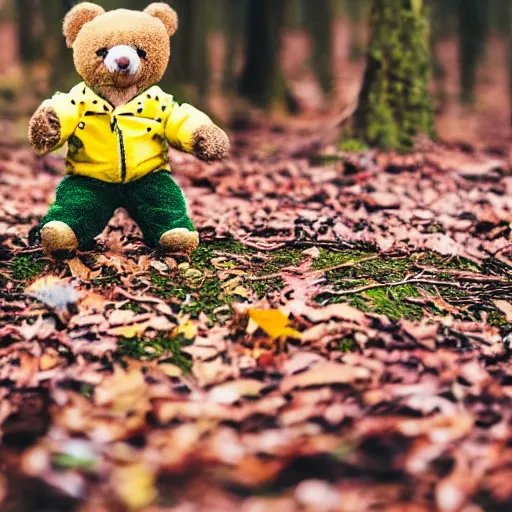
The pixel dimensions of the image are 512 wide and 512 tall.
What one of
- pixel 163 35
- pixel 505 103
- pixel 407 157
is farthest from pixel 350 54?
pixel 163 35

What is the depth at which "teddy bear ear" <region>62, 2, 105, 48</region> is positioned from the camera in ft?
9.84

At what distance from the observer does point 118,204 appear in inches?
Answer: 126

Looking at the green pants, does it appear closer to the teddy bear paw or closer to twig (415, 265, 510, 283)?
the teddy bear paw

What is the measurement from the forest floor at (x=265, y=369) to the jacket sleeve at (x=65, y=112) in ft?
1.92

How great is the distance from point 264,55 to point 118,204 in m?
8.42

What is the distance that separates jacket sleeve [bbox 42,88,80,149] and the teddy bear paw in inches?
22.3

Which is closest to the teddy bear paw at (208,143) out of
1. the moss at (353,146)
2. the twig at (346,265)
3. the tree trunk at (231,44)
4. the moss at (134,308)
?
the twig at (346,265)

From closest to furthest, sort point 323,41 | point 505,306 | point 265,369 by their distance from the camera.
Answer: point 265,369
point 505,306
point 323,41

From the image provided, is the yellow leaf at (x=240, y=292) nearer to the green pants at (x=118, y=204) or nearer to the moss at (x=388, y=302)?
the moss at (x=388, y=302)

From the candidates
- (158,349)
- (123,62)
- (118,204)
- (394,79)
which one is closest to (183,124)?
(123,62)

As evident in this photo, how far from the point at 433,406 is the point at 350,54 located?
23.4 metres

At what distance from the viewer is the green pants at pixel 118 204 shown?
300cm

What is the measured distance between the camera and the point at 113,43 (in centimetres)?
289

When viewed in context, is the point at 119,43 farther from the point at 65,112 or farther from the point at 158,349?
the point at 158,349
